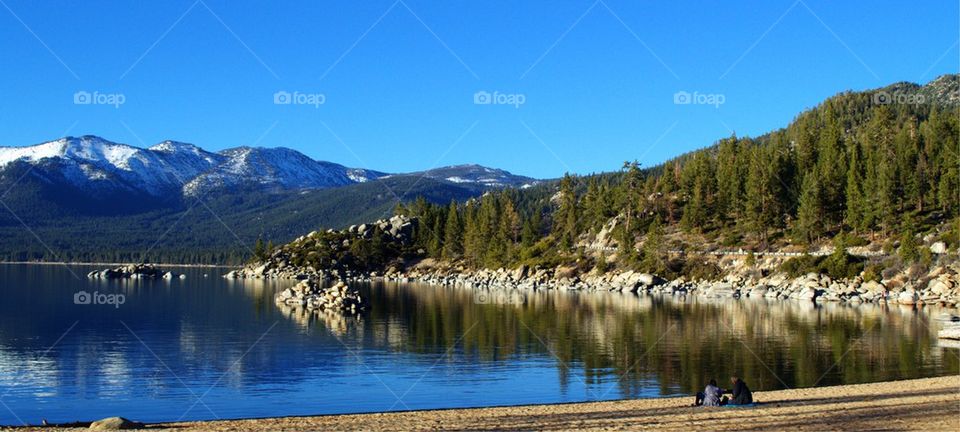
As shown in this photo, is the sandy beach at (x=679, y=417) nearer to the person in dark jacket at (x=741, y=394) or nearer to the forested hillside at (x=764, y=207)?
the person in dark jacket at (x=741, y=394)

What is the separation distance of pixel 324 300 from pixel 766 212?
229 feet

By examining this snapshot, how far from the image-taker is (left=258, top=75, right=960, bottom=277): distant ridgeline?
111250mm

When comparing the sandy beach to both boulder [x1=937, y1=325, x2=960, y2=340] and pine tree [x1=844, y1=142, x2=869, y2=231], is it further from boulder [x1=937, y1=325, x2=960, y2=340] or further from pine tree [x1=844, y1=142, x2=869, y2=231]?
pine tree [x1=844, y1=142, x2=869, y2=231]

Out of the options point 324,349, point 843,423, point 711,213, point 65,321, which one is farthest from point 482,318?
point 711,213

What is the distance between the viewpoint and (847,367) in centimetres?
4347

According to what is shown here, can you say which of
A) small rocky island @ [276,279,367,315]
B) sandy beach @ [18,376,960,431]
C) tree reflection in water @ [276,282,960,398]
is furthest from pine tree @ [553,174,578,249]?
sandy beach @ [18,376,960,431]

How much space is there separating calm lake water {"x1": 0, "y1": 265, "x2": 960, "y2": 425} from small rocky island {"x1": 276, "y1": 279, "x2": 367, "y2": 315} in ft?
11.0

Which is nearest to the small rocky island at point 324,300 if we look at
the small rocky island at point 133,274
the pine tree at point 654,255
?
the pine tree at point 654,255

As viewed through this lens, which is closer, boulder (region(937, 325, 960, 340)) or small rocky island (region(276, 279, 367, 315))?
boulder (region(937, 325, 960, 340))

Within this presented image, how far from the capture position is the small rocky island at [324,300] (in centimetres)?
8494

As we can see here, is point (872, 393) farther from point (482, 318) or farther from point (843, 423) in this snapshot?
point (482, 318)

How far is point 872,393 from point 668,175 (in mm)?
128669

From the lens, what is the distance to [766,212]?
126 metres

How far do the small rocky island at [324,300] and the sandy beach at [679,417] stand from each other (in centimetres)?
5213
